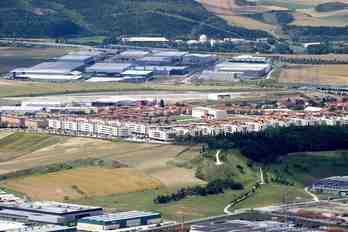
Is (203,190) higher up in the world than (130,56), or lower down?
lower down

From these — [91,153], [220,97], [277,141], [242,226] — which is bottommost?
[242,226]

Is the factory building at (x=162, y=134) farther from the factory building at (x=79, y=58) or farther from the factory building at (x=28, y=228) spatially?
the factory building at (x=79, y=58)

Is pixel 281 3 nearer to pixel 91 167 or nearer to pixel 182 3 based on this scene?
pixel 182 3

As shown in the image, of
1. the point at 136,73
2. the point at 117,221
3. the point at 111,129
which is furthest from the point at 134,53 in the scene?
the point at 117,221

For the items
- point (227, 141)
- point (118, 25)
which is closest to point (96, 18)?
point (118, 25)

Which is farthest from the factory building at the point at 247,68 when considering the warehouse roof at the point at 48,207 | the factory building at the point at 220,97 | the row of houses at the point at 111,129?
the warehouse roof at the point at 48,207

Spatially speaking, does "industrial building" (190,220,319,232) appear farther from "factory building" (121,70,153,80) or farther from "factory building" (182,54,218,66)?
"factory building" (182,54,218,66)

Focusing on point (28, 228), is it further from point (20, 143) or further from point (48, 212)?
point (20, 143)
